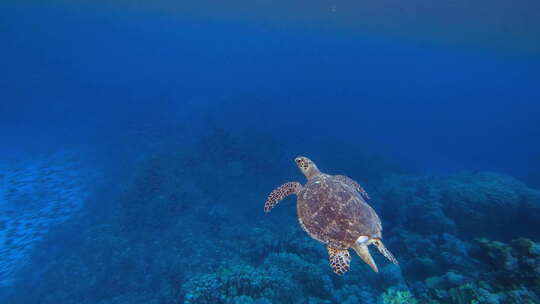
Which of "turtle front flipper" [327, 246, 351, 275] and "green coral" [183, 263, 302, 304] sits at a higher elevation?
"turtle front flipper" [327, 246, 351, 275]

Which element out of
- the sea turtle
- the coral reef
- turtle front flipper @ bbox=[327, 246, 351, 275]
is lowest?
the coral reef

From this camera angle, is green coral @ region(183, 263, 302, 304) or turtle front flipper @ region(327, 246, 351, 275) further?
green coral @ region(183, 263, 302, 304)

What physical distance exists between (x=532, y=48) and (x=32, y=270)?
265ft

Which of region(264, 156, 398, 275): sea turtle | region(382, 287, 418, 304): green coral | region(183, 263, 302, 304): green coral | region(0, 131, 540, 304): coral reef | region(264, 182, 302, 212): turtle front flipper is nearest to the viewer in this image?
region(264, 156, 398, 275): sea turtle

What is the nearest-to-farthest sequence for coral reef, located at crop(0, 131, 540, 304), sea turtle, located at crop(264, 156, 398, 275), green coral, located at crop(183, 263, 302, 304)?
sea turtle, located at crop(264, 156, 398, 275) → coral reef, located at crop(0, 131, 540, 304) → green coral, located at crop(183, 263, 302, 304)

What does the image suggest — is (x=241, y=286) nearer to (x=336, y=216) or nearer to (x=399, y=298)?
(x=336, y=216)

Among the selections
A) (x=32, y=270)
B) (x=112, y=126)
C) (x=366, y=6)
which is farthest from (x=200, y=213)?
(x=366, y=6)

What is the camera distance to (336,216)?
4.86m

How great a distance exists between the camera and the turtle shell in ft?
15.4

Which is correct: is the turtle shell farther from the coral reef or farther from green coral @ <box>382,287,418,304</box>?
the coral reef

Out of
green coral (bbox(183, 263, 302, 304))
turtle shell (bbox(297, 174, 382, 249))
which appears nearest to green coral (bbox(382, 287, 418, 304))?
green coral (bbox(183, 263, 302, 304))

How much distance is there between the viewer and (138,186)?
1421 centimetres

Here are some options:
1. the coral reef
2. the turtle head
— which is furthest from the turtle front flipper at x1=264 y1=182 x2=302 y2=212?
the coral reef

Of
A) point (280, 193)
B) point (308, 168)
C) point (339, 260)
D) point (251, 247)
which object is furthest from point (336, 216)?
point (251, 247)
